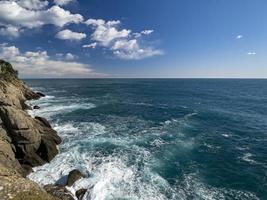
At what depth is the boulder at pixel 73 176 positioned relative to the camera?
22744mm

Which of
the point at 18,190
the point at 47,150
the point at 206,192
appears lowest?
the point at 206,192

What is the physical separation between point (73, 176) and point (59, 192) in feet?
9.70

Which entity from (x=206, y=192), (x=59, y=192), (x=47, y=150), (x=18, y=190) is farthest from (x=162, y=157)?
(x=18, y=190)

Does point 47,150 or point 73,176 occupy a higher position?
point 47,150

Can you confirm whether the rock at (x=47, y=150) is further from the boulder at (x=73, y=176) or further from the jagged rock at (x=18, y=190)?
the jagged rock at (x=18, y=190)

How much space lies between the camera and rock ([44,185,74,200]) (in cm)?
1993

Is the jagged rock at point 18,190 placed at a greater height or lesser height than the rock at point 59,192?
greater

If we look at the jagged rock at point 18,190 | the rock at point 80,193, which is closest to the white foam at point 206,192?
the rock at point 80,193

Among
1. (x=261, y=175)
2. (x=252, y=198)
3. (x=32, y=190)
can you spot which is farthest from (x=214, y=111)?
(x=32, y=190)

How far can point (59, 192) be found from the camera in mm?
20469

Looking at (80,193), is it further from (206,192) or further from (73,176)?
(206,192)

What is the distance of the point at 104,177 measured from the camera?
24.1m

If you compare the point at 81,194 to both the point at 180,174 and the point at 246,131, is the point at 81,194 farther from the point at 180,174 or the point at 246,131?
the point at 246,131

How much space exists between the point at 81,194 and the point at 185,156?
15151 millimetres
